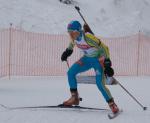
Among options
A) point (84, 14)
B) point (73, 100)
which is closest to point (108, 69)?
point (73, 100)

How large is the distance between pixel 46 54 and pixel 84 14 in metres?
8.12

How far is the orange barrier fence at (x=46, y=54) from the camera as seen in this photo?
17328 millimetres

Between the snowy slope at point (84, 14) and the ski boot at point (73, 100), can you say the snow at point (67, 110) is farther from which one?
the snowy slope at point (84, 14)

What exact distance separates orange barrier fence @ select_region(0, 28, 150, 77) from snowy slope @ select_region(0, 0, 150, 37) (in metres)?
3.87

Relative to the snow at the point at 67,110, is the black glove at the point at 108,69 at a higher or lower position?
higher

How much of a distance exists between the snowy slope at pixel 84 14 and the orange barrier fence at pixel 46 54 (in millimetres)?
3873

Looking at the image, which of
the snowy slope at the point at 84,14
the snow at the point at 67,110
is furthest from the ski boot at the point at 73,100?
the snowy slope at the point at 84,14

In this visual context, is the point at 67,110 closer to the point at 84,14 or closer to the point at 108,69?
the point at 108,69

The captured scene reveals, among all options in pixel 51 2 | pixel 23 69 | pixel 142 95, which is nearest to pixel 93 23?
pixel 51 2

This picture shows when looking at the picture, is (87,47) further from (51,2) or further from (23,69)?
(51,2)

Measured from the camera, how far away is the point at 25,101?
9656 millimetres

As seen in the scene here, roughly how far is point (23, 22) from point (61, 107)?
15.3 m

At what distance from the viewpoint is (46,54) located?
18.2 metres

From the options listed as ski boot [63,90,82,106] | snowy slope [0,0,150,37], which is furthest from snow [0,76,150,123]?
snowy slope [0,0,150,37]
